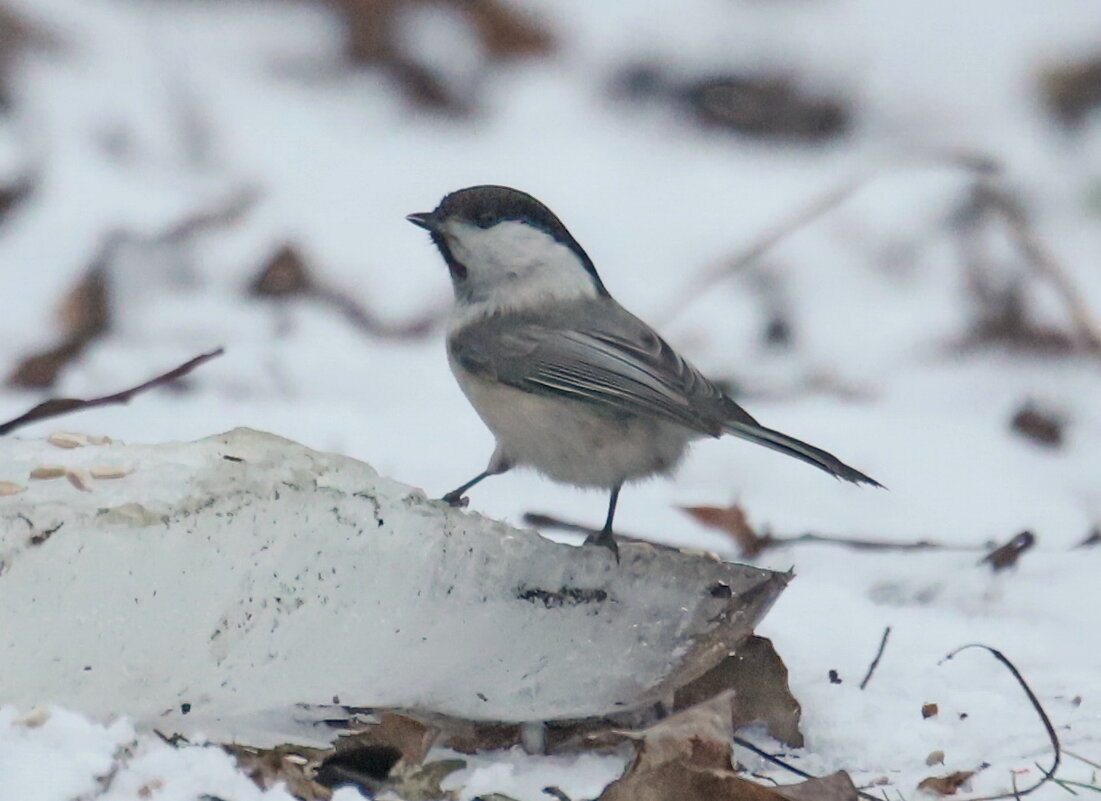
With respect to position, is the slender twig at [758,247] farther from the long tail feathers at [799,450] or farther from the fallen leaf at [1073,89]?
the long tail feathers at [799,450]

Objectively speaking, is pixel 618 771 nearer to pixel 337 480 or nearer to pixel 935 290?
pixel 337 480

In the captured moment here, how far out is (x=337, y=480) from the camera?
2113 millimetres

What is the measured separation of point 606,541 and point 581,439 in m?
0.29

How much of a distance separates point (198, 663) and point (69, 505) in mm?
249

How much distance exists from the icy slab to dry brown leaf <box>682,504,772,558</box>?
73 cm

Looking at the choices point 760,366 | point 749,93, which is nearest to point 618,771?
point 760,366

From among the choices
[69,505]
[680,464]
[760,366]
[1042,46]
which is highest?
[1042,46]

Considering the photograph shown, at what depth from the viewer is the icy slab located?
191 centimetres

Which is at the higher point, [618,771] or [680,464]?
[680,464]

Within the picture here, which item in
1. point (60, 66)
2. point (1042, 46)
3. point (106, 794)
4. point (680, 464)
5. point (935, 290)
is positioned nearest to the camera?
point (106, 794)

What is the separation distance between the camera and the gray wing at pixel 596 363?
2.50 metres

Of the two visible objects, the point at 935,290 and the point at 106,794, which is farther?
the point at 935,290

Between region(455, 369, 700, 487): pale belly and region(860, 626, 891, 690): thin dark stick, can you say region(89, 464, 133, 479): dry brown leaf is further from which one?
region(860, 626, 891, 690): thin dark stick

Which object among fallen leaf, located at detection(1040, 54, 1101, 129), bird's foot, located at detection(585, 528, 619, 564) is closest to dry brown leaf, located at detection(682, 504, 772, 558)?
bird's foot, located at detection(585, 528, 619, 564)
